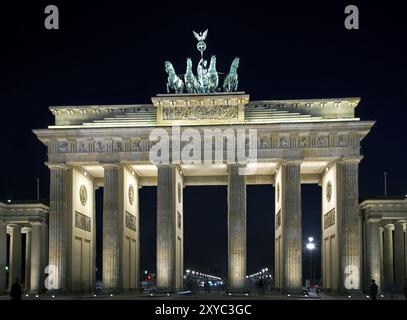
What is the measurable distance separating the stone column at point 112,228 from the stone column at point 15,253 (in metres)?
12.8

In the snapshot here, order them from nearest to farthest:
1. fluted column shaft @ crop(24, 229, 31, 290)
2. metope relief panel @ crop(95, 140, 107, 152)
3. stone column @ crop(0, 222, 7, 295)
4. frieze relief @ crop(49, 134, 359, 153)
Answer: frieze relief @ crop(49, 134, 359, 153) → metope relief panel @ crop(95, 140, 107, 152) → stone column @ crop(0, 222, 7, 295) → fluted column shaft @ crop(24, 229, 31, 290)

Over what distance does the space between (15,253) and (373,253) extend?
36.9m

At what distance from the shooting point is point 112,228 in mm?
66000

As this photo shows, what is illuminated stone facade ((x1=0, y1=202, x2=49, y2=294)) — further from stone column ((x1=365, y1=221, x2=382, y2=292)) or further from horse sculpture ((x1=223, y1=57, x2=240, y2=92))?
stone column ((x1=365, y1=221, x2=382, y2=292))

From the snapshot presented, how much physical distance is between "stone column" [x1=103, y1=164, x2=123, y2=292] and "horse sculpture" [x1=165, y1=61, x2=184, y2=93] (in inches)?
369

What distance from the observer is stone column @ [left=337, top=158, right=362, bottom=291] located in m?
63.5

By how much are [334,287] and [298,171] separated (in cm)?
1180

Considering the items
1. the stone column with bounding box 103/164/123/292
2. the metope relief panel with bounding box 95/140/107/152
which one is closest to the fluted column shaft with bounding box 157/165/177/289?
the stone column with bounding box 103/164/123/292

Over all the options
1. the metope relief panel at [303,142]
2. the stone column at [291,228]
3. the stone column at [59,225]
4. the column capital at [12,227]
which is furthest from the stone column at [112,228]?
the metope relief panel at [303,142]

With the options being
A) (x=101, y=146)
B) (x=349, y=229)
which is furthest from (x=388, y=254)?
(x=101, y=146)

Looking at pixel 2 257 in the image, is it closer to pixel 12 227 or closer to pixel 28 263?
pixel 12 227

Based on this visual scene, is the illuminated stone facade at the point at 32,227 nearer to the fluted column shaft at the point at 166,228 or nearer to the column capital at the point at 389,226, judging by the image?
the fluted column shaft at the point at 166,228
